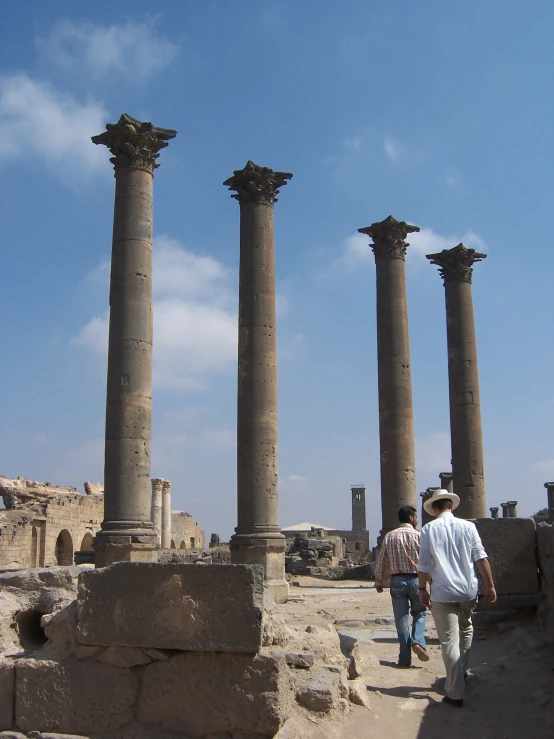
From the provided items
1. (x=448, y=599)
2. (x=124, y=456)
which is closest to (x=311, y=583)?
(x=124, y=456)

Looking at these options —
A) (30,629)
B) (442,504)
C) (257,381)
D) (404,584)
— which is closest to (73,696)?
(30,629)

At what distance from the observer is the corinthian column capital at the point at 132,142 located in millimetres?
17266

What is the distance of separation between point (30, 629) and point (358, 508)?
79.7 meters

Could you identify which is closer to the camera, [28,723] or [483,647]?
[28,723]

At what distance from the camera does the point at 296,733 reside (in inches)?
209

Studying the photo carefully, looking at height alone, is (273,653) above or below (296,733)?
above

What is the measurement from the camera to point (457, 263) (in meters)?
24.1

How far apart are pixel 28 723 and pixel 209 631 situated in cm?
143

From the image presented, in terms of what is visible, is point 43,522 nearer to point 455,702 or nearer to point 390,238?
point 390,238

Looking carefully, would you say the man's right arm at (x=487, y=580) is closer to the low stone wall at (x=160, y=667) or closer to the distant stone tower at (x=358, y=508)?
the low stone wall at (x=160, y=667)

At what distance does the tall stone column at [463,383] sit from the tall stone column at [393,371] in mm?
1812

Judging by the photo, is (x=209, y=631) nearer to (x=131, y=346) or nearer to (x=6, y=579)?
(x=6, y=579)

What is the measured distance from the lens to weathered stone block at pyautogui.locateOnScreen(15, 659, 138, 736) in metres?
5.32

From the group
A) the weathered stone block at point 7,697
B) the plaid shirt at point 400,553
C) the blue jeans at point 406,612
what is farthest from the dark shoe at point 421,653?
the weathered stone block at point 7,697
